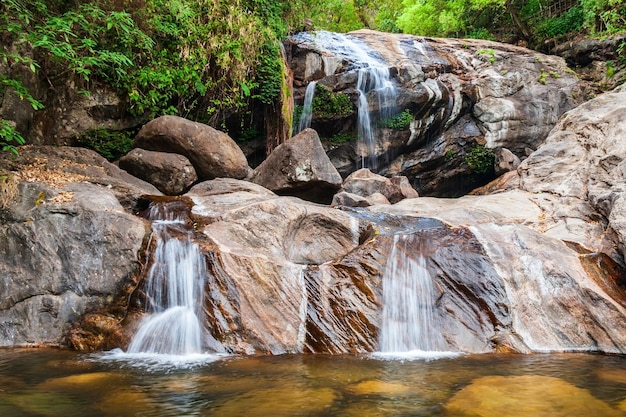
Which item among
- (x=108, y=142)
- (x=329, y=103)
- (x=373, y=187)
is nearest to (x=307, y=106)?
(x=329, y=103)

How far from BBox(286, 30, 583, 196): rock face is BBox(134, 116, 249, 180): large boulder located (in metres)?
5.49

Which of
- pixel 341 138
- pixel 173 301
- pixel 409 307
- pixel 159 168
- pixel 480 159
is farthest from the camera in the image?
pixel 480 159

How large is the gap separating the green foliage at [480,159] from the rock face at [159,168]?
11218mm

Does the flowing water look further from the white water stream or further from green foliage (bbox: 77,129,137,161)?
green foliage (bbox: 77,129,137,161)

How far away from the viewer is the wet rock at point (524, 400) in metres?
3.00

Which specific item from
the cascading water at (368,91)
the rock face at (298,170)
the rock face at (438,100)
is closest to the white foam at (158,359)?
the rock face at (298,170)

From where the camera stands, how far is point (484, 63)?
643 inches

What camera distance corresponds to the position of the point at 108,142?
9336 millimetres

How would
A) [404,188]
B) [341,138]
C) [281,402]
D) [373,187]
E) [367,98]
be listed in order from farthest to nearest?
[341,138] < [367,98] < [404,188] < [373,187] < [281,402]

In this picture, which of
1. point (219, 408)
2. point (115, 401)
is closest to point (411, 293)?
point (219, 408)

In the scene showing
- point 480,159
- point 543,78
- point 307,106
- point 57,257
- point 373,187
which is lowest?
point 57,257

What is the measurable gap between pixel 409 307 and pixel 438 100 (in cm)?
1159

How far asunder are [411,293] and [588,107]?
25.7ft

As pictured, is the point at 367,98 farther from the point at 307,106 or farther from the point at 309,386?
the point at 309,386
